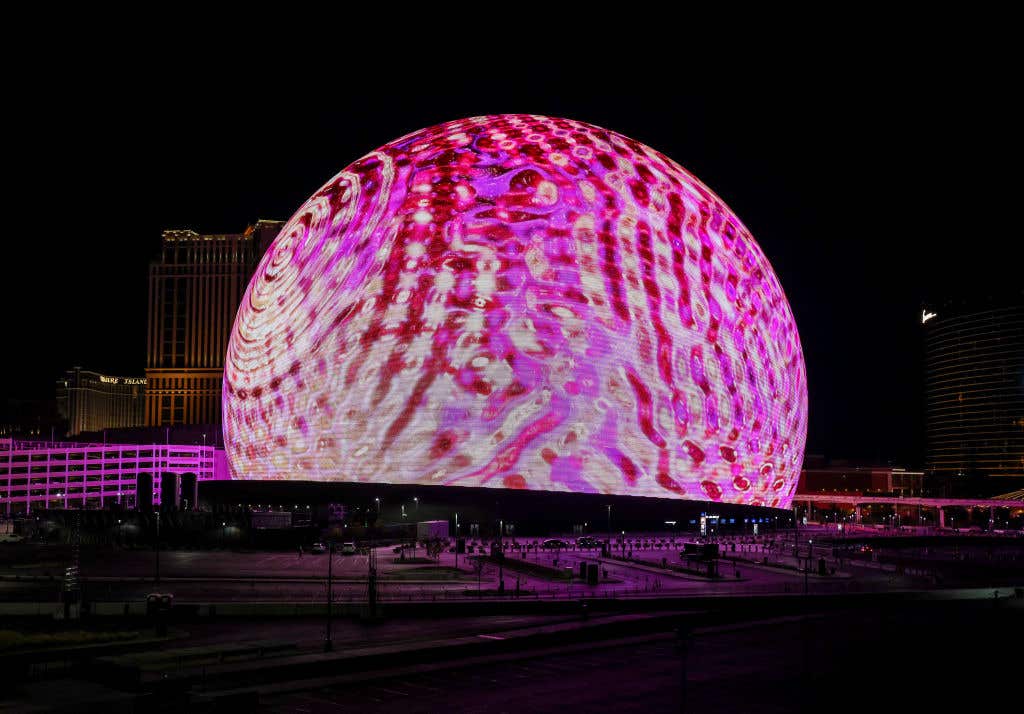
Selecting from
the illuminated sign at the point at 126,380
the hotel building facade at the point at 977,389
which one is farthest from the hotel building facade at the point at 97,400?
the hotel building facade at the point at 977,389

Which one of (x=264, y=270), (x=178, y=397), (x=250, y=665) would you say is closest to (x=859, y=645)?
(x=250, y=665)

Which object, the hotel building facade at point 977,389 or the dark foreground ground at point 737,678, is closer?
the dark foreground ground at point 737,678

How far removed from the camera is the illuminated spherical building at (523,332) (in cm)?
2395

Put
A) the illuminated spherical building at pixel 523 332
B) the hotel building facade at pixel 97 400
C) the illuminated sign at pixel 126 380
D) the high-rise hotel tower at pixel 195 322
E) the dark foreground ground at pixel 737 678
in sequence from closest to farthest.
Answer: the dark foreground ground at pixel 737 678
the illuminated spherical building at pixel 523 332
the high-rise hotel tower at pixel 195 322
the hotel building facade at pixel 97 400
the illuminated sign at pixel 126 380

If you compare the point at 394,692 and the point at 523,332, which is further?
the point at 523,332

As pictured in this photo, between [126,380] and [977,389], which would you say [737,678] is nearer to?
[977,389]

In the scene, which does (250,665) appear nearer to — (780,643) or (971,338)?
(780,643)

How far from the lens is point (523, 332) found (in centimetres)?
2397

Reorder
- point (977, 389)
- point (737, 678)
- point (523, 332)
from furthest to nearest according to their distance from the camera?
point (977, 389) → point (523, 332) → point (737, 678)

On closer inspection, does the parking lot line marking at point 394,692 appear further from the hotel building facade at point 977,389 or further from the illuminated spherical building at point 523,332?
the hotel building facade at point 977,389

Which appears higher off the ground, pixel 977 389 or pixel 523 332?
pixel 977 389

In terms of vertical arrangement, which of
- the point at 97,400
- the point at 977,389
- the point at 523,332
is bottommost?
the point at 523,332

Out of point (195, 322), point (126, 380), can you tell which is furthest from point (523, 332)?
point (126, 380)

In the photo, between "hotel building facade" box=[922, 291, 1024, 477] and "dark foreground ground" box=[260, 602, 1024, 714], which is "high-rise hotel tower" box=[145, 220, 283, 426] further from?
"dark foreground ground" box=[260, 602, 1024, 714]
